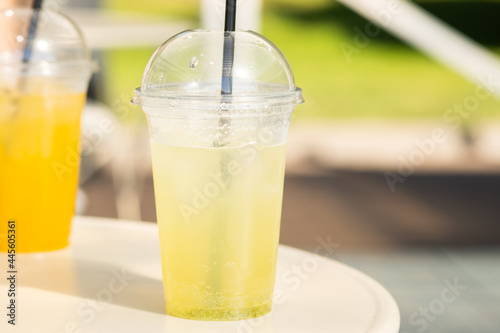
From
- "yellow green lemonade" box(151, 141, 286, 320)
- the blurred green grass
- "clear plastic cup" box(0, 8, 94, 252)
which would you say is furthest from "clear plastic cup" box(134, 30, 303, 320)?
the blurred green grass

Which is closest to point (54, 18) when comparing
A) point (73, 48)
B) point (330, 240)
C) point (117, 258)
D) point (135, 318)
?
point (73, 48)

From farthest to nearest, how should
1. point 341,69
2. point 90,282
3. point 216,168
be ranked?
1. point 341,69
2. point 90,282
3. point 216,168

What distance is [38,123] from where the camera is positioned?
1.01 meters

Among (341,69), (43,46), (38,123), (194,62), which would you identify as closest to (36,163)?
(38,123)

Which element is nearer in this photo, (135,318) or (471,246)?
(135,318)

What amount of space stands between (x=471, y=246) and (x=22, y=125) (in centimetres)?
300

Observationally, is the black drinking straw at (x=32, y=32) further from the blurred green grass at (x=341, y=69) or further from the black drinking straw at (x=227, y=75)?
the blurred green grass at (x=341, y=69)

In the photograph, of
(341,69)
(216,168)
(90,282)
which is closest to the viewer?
(216,168)

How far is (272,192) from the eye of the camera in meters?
0.84

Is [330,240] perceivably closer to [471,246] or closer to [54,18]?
[471,246]

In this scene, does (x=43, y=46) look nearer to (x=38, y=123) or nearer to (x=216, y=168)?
(x=38, y=123)

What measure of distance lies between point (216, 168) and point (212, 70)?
0.11 metres

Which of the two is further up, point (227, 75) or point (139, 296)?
point (227, 75)

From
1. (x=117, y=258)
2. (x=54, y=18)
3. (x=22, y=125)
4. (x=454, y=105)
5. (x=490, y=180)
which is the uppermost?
(x=54, y=18)
